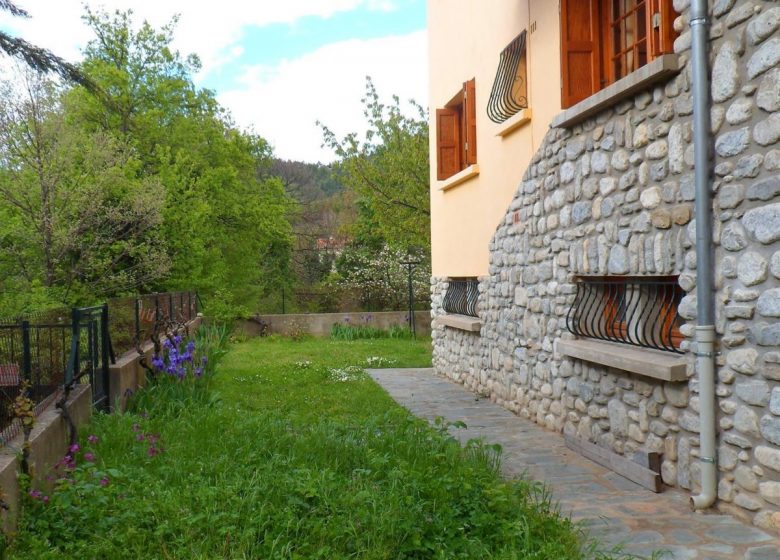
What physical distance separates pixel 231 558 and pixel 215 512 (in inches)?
20.3

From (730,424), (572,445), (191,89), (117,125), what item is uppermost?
(191,89)

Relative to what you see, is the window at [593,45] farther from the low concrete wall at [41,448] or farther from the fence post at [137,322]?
the fence post at [137,322]

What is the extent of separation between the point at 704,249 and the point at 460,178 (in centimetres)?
536

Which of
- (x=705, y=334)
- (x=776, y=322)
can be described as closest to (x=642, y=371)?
(x=705, y=334)

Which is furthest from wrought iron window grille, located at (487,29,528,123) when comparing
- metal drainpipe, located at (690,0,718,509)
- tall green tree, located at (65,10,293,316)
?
tall green tree, located at (65,10,293,316)

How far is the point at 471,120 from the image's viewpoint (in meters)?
9.37

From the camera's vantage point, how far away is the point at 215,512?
396 cm

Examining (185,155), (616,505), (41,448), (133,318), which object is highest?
(185,155)

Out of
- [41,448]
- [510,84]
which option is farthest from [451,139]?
[41,448]

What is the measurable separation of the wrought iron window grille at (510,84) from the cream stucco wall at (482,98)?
0.41 feet

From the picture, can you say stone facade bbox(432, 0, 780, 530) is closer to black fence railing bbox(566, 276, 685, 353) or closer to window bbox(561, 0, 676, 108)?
black fence railing bbox(566, 276, 685, 353)

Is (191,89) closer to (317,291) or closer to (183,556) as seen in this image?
(317,291)

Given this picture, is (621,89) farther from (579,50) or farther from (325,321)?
(325,321)

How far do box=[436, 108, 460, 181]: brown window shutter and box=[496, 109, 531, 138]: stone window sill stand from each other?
2.39 meters
